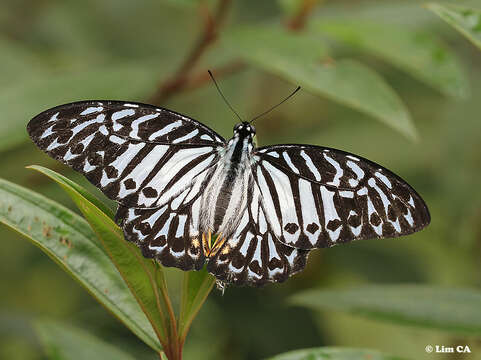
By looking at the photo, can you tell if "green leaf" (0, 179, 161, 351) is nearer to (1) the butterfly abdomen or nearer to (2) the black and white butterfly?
(2) the black and white butterfly

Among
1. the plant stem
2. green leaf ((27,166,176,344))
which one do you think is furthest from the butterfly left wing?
the plant stem

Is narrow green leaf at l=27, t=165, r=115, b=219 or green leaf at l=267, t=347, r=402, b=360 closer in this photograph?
narrow green leaf at l=27, t=165, r=115, b=219

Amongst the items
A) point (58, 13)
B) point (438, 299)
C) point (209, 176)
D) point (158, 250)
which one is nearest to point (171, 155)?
point (209, 176)

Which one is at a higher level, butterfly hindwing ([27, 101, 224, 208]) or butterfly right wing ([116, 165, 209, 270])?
butterfly hindwing ([27, 101, 224, 208])

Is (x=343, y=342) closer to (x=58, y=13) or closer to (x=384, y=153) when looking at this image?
(x=384, y=153)

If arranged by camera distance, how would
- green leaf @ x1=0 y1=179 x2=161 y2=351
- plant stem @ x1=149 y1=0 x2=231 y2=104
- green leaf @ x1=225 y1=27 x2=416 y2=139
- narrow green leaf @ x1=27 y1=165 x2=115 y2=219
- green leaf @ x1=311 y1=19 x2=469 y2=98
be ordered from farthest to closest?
plant stem @ x1=149 y1=0 x2=231 y2=104, green leaf @ x1=311 y1=19 x2=469 y2=98, green leaf @ x1=225 y1=27 x2=416 y2=139, green leaf @ x1=0 y1=179 x2=161 y2=351, narrow green leaf @ x1=27 y1=165 x2=115 y2=219

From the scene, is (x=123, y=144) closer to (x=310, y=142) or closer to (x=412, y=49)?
A: (x=412, y=49)
